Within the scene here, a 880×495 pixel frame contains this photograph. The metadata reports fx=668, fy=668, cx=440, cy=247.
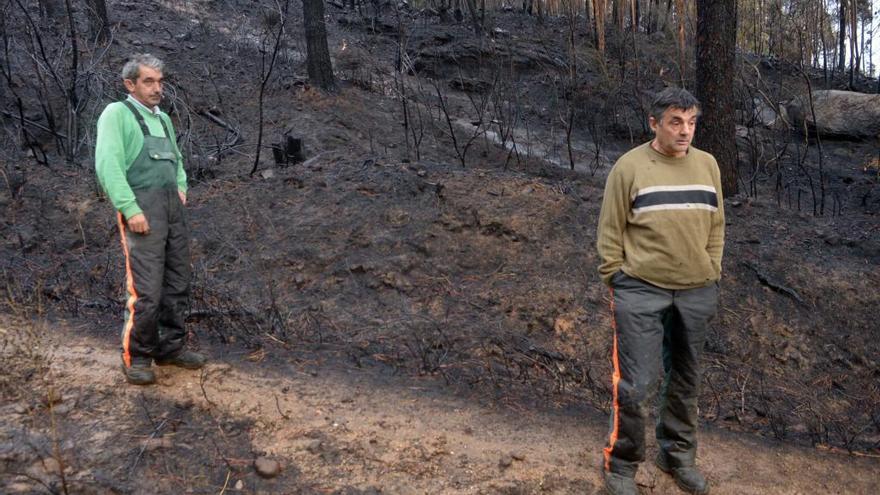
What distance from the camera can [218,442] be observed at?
3617 mm

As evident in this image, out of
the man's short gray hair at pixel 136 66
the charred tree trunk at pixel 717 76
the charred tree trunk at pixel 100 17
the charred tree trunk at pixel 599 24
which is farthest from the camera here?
the charred tree trunk at pixel 599 24

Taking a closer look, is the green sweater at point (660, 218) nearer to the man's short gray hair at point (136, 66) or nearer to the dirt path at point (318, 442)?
the dirt path at point (318, 442)

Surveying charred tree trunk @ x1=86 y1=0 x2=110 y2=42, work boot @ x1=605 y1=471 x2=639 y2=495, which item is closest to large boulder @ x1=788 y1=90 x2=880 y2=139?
work boot @ x1=605 y1=471 x2=639 y2=495

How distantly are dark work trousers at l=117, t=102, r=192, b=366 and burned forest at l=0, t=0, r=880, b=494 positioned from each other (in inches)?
13.5

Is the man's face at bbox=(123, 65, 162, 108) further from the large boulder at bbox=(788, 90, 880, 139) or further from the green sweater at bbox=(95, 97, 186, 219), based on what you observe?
the large boulder at bbox=(788, 90, 880, 139)

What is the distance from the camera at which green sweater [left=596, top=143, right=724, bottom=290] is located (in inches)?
127

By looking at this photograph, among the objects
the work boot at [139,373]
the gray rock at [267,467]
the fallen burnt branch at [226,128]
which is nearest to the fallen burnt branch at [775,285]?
the gray rock at [267,467]

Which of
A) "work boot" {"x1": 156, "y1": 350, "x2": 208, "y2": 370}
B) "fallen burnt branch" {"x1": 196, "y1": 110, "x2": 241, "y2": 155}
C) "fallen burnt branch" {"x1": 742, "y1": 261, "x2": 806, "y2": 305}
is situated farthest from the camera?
"fallen burnt branch" {"x1": 196, "y1": 110, "x2": 241, "y2": 155}

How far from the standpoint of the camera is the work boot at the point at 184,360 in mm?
4330

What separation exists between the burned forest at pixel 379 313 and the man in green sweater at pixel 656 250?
0.68 meters

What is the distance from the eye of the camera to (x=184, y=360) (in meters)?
4.36

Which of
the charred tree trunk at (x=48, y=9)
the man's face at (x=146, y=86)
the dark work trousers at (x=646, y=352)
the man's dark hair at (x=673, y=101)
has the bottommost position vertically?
the dark work trousers at (x=646, y=352)

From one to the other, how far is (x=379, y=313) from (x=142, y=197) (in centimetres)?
244

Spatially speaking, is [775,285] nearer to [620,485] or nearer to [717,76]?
[717,76]
